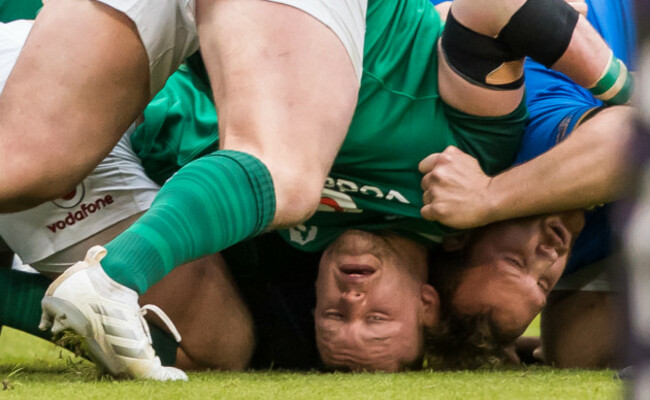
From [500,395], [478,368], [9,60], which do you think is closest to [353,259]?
[478,368]

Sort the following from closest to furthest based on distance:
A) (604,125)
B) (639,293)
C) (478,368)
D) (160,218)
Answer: (639,293) → (160,218) → (604,125) → (478,368)

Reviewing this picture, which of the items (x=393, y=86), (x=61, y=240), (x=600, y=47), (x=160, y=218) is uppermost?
(x=600, y=47)

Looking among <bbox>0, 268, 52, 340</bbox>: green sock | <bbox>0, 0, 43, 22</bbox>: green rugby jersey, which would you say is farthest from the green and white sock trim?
<bbox>0, 0, 43, 22</bbox>: green rugby jersey

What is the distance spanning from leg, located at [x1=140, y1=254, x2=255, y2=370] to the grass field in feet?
0.36

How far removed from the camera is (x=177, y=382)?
1076mm

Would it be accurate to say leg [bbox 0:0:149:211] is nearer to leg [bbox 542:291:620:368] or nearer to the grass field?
the grass field

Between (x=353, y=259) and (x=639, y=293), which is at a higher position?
(x=639, y=293)

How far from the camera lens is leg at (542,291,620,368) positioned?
1.53m

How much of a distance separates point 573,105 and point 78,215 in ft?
2.68

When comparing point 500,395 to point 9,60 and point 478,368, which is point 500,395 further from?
point 9,60

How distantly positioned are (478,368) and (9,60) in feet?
2.89

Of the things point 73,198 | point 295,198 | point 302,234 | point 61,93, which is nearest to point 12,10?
point 73,198

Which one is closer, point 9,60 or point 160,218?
point 160,218

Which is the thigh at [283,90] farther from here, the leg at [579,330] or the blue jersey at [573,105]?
the leg at [579,330]
